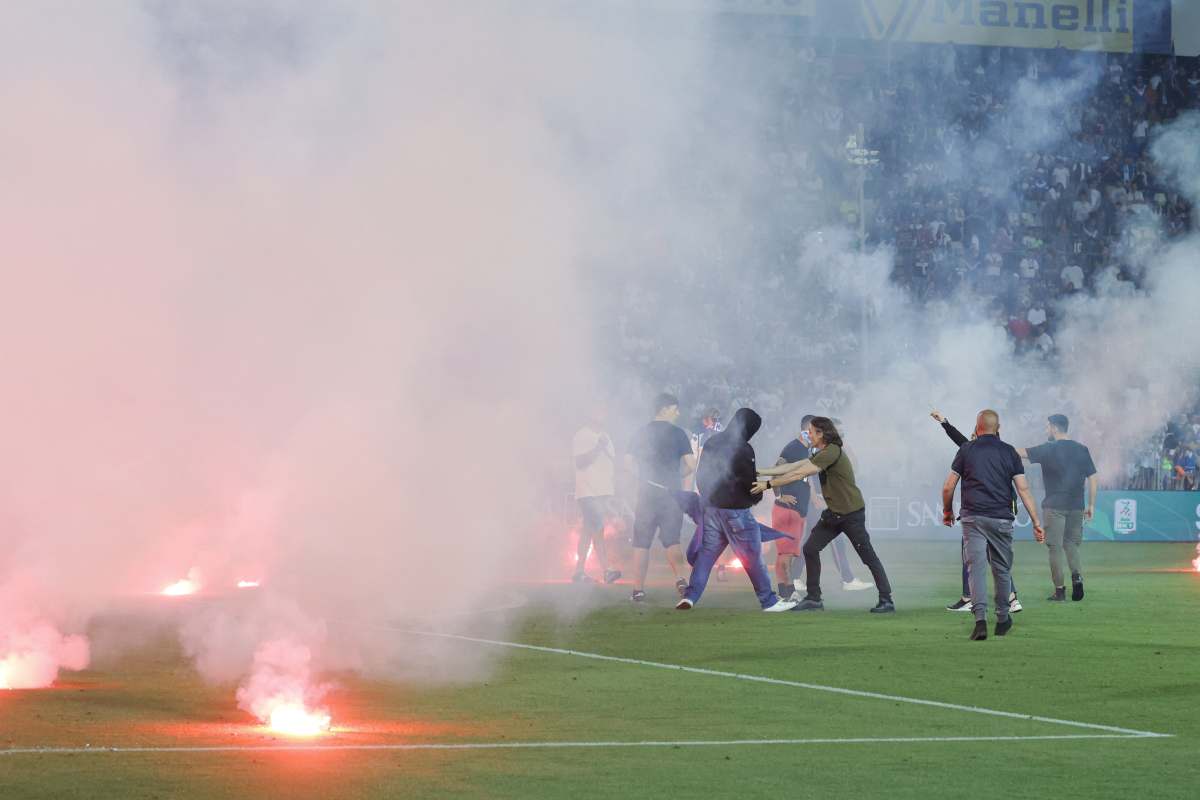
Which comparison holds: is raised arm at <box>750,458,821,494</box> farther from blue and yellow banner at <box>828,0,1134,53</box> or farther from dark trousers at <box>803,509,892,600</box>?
blue and yellow banner at <box>828,0,1134,53</box>

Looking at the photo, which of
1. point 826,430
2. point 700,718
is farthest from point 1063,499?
point 700,718

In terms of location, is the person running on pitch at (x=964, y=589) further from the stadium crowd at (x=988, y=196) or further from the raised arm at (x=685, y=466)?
the stadium crowd at (x=988, y=196)

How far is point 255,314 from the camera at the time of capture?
11531mm

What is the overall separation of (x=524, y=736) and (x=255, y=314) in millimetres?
3342

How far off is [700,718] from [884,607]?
800cm

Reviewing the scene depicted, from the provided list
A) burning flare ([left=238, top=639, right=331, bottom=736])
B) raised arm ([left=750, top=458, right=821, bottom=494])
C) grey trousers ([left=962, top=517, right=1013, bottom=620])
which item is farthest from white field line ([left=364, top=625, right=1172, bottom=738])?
raised arm ([left=750, top=458, right=821, bottom=494])

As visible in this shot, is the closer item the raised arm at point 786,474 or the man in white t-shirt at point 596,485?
the raised arm at point 786,474

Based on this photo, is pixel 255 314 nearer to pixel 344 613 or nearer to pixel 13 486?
pixel 13 486

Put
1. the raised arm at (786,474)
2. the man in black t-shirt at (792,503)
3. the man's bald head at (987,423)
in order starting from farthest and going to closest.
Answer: the man in black t-shirt at (792,503)
the raised arm at (786,474)
the man's bald head at (987,423)

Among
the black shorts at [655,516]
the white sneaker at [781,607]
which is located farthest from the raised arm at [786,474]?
the black shorts at [655,516]

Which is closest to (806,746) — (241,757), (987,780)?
(987,780)

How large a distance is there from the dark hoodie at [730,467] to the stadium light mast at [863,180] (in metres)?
9.88

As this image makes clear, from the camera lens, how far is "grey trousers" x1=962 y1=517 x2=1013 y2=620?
15977 mm

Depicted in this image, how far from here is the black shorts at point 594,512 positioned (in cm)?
Result: 2248
